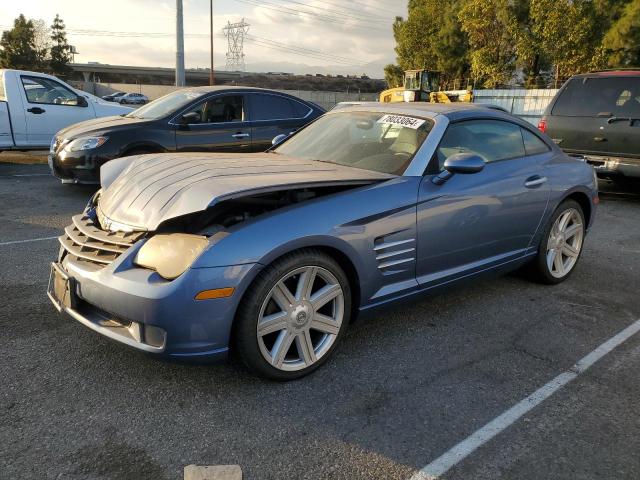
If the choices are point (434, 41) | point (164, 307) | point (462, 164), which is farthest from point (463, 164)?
point (434, 41)

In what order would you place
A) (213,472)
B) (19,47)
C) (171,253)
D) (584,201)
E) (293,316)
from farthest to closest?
(19,47)
(584,201)
(293,316)
(171,253)
(213,472)

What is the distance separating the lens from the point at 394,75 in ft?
167

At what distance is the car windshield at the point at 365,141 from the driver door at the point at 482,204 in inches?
8.3

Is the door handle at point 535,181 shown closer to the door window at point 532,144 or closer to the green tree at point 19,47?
the door window at point 532,144

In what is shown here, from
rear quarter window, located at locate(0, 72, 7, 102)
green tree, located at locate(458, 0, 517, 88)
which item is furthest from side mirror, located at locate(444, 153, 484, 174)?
green tree, located at locate(458, 0, 517, 88)

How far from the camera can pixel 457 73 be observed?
139 feet

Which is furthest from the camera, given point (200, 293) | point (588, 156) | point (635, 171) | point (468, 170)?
point (588, 156)

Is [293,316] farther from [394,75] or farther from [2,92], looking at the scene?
[394,75]

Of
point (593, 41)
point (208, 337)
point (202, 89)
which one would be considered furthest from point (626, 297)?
point (593, 41)

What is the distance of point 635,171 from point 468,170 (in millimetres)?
5574

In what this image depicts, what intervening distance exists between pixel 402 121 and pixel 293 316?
69.7 inches

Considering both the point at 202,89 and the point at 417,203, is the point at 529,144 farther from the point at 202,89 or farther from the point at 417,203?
the point at 202,89

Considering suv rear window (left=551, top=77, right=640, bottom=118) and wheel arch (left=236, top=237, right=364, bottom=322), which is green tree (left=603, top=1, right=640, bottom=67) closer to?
suv rear window (left=551, top=77, right=640, bottom=118)

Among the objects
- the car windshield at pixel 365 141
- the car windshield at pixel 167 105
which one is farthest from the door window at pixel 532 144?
the car windshield at pixel 167 105
